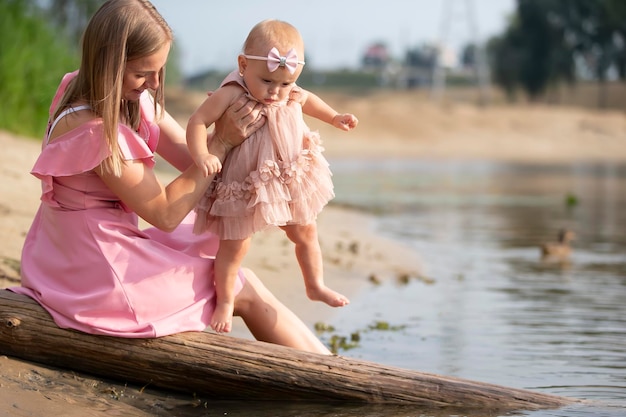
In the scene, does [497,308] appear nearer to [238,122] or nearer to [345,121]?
[345,121]

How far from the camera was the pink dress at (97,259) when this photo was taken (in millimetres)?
3482

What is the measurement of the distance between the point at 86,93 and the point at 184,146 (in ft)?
1.67

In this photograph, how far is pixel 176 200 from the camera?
3568 millimetres

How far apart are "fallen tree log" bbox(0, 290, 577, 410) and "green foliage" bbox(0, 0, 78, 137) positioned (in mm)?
7290

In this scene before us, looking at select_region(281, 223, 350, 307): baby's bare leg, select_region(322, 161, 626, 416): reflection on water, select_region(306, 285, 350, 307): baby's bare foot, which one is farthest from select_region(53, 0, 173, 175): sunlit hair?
select_region(322, 161, 626, 416): reflection on water

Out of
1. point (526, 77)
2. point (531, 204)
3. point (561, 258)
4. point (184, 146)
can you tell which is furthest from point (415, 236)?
point (526, 77)

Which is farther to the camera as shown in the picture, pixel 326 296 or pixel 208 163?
pixel 326 296

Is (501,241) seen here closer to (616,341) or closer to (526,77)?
(616,341)

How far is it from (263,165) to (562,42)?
46.3 metres

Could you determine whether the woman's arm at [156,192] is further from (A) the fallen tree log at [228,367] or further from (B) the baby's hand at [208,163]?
(A) the fallen tree log at [228,367]

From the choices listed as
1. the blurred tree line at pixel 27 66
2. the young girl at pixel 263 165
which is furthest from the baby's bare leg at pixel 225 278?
the blurred tree line at pixel 27 66

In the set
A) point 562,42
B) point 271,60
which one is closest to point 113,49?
point 271,60

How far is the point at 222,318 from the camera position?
3666mm

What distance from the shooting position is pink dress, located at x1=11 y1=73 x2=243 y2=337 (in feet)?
11.4
